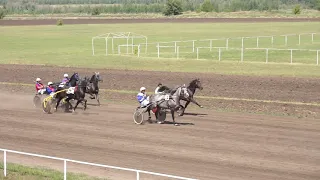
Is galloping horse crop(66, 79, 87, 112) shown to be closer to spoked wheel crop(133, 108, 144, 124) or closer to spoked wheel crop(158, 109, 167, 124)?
spoked wheel crop(133, 108, 144, 124)

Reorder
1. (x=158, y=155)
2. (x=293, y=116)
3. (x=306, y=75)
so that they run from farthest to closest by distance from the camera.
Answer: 1. (x=306, y=75)
2. (x=293, y=116)
3. (x=158, y=155)

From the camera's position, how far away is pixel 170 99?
69.5 ft

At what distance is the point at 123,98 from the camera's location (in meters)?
29.3

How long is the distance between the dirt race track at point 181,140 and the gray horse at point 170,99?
66 cm

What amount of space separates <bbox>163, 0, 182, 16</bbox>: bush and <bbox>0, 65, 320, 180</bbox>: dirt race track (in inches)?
3781

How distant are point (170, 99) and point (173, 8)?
344 feet

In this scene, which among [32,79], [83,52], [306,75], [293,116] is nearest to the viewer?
[293,116]

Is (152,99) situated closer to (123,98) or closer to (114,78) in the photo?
(123,98)

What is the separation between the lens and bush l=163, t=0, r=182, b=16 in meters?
124

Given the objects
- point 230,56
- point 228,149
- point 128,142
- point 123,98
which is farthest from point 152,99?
point 230,56

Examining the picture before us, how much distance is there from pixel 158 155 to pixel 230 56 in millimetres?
33251

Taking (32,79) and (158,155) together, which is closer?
(158,155)

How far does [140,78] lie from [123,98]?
19.7 feet

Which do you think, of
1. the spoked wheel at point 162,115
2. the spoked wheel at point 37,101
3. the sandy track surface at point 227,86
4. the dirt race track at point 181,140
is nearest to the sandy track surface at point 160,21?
the sandy track surface at point 227,86
